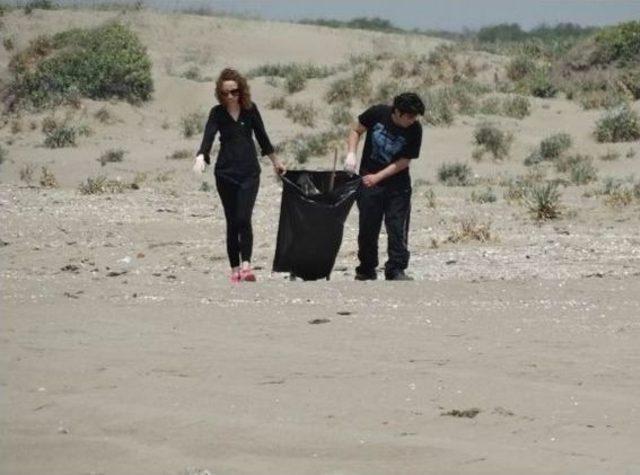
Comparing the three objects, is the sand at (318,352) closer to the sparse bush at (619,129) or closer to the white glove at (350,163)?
the white glove at (350,163)

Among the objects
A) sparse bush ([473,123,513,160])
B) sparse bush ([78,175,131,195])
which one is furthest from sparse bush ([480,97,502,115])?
sparse bush ([78,175,131,195])

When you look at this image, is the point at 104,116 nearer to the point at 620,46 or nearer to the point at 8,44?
the point at 620,46

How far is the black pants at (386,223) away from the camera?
12117 millimetres

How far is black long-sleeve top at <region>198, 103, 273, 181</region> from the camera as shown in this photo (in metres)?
11.9

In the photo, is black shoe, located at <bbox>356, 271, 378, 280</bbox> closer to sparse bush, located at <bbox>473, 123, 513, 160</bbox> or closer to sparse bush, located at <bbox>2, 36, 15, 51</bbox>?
sparse bush, located at <bbox>473, 123, 513, 160</bbox>

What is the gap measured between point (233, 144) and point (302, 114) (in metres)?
18.6

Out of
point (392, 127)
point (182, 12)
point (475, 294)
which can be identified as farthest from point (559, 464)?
point (182, 12)

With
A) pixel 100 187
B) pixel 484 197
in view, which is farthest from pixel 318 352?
pixel 100 187

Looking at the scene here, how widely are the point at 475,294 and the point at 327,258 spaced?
1.66 meters

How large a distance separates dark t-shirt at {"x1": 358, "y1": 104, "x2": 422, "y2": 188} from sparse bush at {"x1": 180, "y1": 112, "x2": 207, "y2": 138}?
17.3m

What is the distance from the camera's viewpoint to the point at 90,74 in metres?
34.3

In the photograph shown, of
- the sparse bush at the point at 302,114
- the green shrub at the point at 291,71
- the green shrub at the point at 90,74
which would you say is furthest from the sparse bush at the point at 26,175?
the green shrub at the point at 291,71

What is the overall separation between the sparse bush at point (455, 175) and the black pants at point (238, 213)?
960 centimetres

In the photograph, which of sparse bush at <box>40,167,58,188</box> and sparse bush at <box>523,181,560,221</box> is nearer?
sparse bush at <box>523,181,560,221</box>
